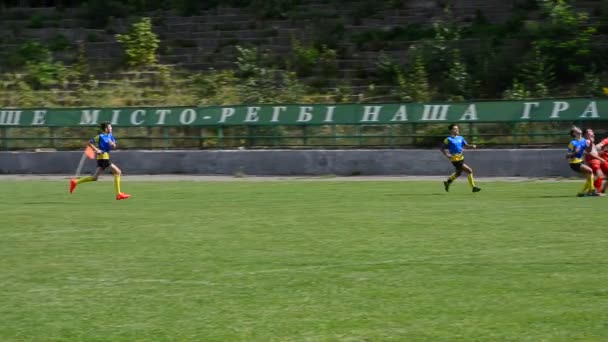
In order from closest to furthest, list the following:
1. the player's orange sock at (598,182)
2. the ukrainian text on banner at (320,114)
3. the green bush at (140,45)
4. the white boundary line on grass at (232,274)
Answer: the white boundary line on grass at (232,274) → the player's orange sock at (598,182) → the ukrainian text on banner at (320,114) → the green bush at (140,45)

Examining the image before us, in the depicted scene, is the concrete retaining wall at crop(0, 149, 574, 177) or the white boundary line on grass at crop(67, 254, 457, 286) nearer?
the white boundary line on grass at crop(67, 254, 457, 286)

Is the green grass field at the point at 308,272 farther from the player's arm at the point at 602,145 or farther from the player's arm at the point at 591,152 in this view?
the player's arm at the point at 602,145

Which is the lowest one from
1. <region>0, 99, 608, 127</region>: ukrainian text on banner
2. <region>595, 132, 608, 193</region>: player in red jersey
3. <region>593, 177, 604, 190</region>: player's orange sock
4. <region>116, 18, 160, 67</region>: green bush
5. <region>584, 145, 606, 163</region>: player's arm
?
<region>116, 18, 160, 67</region>: green bush

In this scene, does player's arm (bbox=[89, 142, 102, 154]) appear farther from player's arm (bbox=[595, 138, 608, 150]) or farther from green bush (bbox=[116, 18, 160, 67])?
green bush (bbox=[116, 18, 160, 67])

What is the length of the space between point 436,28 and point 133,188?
1988 cm

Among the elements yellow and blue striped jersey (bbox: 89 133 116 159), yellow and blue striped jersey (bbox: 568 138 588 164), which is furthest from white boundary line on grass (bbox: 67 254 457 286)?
yellow and blue striped jersey (bbox: 89 133 116 159)

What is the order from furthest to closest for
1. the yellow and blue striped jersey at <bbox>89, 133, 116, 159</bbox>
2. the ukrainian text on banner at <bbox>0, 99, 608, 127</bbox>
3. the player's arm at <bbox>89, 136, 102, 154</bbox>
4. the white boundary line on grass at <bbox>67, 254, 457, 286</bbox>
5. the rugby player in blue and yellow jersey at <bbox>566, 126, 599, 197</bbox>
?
the ukrainian text on banner at <bbox>0, 99, 608, 127</bbox>, the yellow and blue striped jersey at <bbox>89, 133, 116, 159</bbox>, the player's arm at <bbox>89, 136, 102, 154</bbox>, the rugby player in blue and yellow jersey at <bbox>566, 126, 599, 197</bbox>, the white boundary line on grass at <bbox>67, 254, 457, 286</bbox>

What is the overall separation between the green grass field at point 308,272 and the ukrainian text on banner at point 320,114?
38.5 ft

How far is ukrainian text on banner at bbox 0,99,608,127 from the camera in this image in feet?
107

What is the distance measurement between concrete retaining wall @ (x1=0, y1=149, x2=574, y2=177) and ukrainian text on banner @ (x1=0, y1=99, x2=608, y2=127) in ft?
5.97

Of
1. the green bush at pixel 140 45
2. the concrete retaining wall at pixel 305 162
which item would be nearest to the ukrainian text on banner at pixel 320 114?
the concrete retaining wall at pixel 305 162

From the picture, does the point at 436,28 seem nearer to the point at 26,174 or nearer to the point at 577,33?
the point at 577,33

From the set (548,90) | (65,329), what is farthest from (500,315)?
(548,90)

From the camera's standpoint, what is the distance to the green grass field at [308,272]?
848 centimetres
